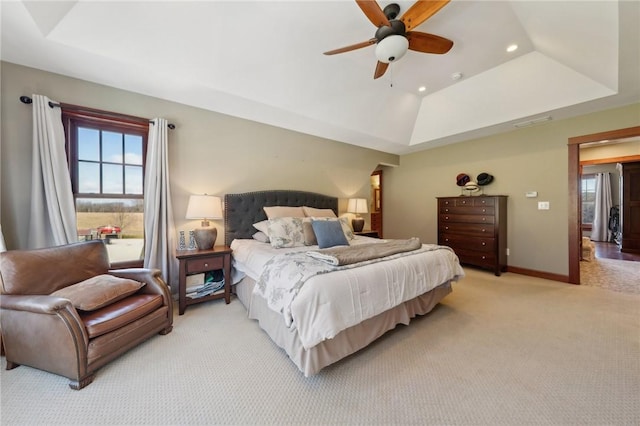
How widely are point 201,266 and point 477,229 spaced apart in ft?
14.5

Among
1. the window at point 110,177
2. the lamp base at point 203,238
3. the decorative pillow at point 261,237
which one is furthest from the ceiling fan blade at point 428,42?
the window at point 110,177

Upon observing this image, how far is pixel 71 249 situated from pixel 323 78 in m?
3.23

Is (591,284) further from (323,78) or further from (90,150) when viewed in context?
(90,150)

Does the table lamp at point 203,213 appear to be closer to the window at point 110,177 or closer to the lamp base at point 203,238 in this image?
the lamp base at point 203,238

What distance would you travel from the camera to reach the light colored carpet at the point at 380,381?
1.37 metres

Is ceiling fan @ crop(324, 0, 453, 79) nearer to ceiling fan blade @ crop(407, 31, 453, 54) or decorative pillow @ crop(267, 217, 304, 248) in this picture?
ceiling fan blade @ crop(407, 31, 453, 54)

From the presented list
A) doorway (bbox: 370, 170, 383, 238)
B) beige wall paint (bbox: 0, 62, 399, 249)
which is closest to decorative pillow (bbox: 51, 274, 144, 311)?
beige wall paint (bbox: 0, 62, 399, 249)

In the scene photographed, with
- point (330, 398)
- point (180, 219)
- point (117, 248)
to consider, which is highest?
point (180, 219)

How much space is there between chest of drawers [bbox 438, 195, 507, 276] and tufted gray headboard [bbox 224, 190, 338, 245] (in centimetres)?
297

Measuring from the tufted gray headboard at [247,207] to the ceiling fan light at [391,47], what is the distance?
2.41m

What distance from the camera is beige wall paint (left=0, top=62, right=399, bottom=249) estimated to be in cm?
230

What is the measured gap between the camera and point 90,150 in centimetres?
269

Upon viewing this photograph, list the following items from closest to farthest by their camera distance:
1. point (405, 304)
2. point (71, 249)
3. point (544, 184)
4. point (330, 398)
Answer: point (330, 398) < point (71, 249) < point (405, 304) < point (544, 184)

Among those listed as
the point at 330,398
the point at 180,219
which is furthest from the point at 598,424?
the point at 180,219
